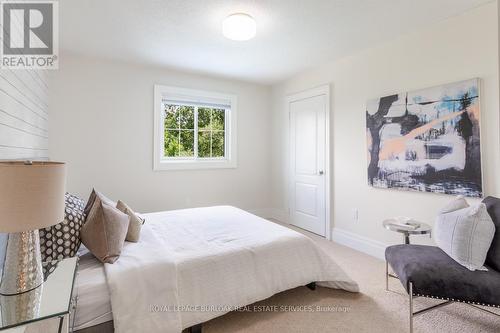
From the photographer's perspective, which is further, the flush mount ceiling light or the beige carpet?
the flush mount ceiling light

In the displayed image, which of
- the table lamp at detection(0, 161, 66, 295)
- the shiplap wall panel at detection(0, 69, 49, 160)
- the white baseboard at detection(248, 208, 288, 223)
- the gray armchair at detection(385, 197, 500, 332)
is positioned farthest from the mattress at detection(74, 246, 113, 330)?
the white baseboard at detection(248, 208, 288, 223)

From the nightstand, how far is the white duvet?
0.80 feet

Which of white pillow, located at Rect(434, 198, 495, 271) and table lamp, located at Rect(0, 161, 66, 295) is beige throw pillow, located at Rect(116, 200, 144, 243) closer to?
table lamp, located at Rect(0, 161, 66, 295)

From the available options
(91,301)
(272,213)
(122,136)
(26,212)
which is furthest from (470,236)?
(122,136)

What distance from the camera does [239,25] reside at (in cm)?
224

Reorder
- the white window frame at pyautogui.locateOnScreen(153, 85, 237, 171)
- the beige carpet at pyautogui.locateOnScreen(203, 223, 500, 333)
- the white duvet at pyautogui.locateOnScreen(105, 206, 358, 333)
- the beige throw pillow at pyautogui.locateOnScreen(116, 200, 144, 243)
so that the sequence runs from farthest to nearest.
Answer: the white window frame at pyautogui.locateOnScreen(153, 85, 237, 171) → the beige throw pillow at pyautogui.locateOnScreen(116, 200, 144, 243) → the beige carpet at pyautogui.locateOnScreen(203, 223, 500, 333) → the white duvet at pyautogui.locateOnScreen(105, 206, 358, 333)

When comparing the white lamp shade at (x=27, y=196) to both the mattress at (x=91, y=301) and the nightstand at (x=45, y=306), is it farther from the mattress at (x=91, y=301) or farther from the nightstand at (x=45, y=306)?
the mattress at (x=91, y=301)

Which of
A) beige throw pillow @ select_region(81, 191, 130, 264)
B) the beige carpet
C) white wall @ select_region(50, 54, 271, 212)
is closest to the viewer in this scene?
beige throw pillow @ select_region(81, 191, 130, 264)

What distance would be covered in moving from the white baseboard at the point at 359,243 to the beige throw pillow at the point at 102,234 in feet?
8.76

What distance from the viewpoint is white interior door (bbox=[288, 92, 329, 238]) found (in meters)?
3.67

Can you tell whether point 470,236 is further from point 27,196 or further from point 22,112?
point 22,112

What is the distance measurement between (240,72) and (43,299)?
346 centimetres

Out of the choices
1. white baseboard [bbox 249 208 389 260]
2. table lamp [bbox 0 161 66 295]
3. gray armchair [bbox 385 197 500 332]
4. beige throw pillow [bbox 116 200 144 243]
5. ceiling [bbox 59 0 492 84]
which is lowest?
white baseboard [bbox 249 208 389 260]

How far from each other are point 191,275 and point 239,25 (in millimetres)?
Answer: 2031
